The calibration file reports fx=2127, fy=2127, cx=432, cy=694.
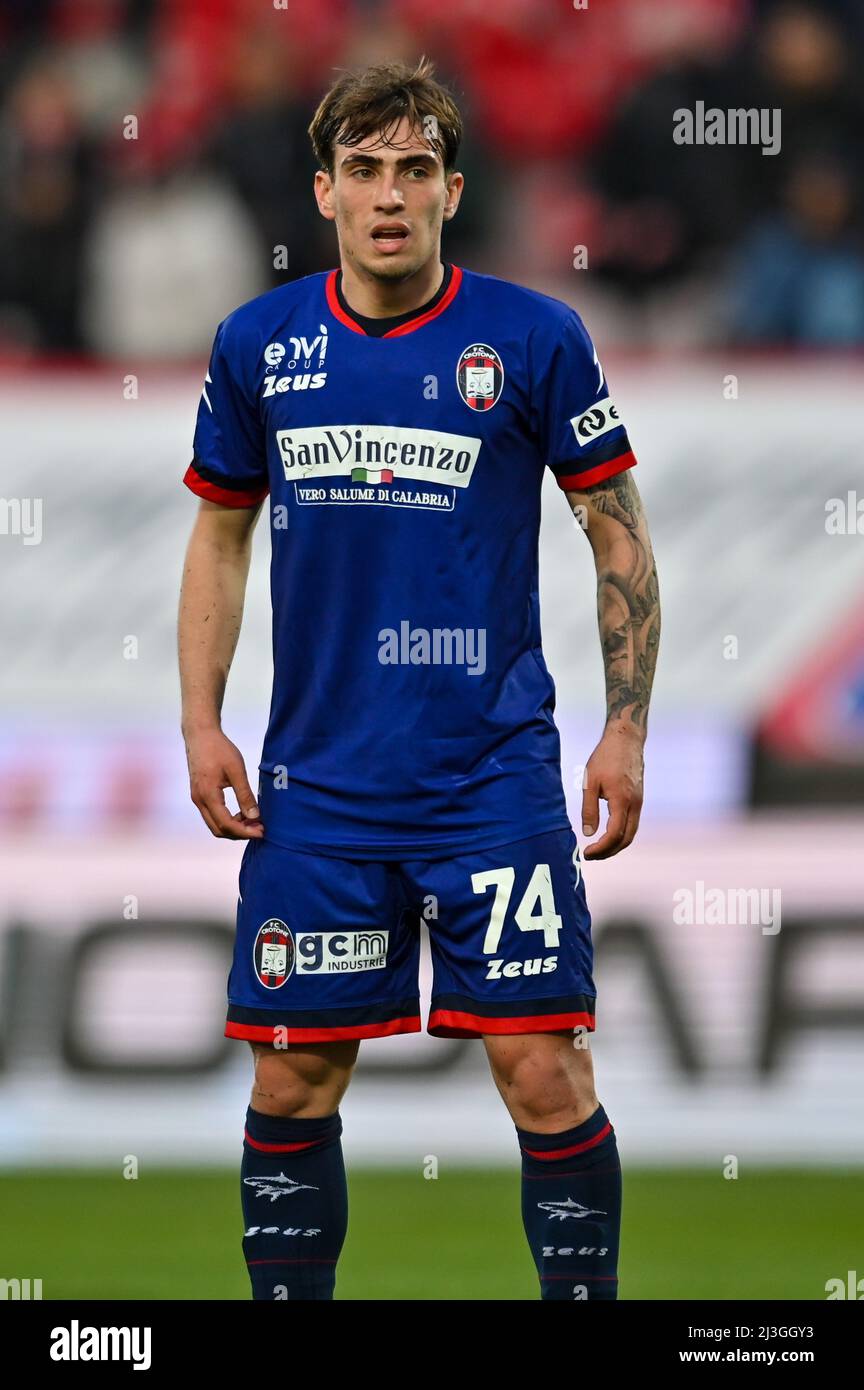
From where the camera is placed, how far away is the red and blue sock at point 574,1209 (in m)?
3.64

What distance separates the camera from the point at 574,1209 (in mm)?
3639

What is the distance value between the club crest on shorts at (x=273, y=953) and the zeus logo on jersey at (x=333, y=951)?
0.08ft

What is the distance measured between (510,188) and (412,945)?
15.8 feet

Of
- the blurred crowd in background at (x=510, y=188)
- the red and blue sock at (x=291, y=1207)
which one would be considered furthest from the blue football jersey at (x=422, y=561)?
the blurred crowd in background at (x=510, y=188)

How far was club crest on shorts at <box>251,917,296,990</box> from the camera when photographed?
3705 millimetres

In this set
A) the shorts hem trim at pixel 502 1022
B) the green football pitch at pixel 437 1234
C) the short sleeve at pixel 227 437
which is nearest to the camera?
the shorts hem trim at pixel 502 1022

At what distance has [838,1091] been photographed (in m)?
6.33

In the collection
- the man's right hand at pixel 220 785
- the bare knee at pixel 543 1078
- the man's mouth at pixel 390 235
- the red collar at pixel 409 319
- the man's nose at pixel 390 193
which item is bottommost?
the bare knee at pixel 543 1078

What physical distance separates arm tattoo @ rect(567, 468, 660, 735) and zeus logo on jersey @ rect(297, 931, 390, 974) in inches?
23.2

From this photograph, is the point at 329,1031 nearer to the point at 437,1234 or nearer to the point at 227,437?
the point at 227,437

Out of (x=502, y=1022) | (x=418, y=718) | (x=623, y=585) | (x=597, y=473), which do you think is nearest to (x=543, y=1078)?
(x=502, y=1022)

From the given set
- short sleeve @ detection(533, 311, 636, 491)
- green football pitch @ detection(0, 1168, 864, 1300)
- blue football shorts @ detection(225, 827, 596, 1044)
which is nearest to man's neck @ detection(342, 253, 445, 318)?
short sleeve @ detection(533, 311, 636, 491)

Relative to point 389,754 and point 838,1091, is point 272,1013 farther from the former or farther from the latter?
point 838,1091

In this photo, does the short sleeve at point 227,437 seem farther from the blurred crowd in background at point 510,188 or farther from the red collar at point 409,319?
the blurred crowd in background at point 510,188
